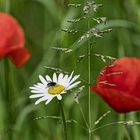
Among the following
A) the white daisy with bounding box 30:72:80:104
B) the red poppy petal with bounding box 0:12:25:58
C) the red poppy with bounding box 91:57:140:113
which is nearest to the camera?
the white daisy with bounding box 30:72:80:104

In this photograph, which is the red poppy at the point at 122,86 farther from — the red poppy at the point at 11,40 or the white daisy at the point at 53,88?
the red poppy at the point at 11,40

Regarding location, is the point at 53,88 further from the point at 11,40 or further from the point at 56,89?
the point at 11,40

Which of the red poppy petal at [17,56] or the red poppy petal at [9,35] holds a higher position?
the red poppy petal at [9,35]

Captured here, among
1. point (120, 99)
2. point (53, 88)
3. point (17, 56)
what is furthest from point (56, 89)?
point (17, 56)

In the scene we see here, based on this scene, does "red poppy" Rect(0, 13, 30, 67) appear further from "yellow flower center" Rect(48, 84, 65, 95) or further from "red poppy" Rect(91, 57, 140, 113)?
"yellow flower center" Rect(48, 84, 65, 95)

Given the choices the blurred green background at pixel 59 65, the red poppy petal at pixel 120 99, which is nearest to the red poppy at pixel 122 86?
the red poppy petal at pixel 120 99

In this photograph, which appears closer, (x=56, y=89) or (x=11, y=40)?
(x=56, y=89)

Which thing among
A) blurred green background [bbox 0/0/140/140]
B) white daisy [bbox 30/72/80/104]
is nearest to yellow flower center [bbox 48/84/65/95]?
white daisy [bbox 30/72/80/104]
